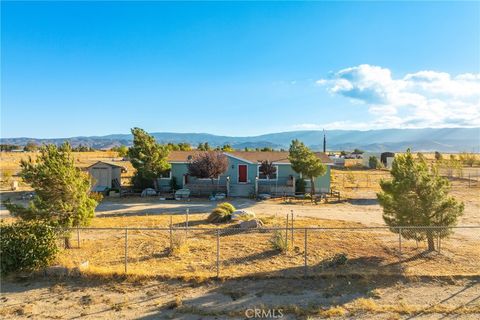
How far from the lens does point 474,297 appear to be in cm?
1052

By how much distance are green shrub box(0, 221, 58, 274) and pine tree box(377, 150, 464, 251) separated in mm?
13522

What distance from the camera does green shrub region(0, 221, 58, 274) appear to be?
1208 cm

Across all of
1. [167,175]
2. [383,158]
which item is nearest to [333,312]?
[167,175]

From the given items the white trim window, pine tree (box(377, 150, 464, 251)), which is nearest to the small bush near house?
pine tree (box(377, 150, 464, 251))

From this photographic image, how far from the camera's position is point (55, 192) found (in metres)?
14.7

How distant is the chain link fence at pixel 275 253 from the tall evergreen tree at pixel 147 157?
1291 cm

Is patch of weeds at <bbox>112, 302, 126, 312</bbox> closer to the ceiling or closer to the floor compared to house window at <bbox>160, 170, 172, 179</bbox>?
closer to the floor

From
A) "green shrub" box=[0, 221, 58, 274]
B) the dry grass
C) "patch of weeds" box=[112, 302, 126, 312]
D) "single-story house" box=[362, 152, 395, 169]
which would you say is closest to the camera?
"patch of weeds" box=[112, 302, 126, 312]

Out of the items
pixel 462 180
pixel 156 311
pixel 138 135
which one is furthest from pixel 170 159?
pixel 462 180

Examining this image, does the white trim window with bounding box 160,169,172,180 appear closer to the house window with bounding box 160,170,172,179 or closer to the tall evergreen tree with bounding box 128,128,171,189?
the house window with bounding box 160,170,172,179

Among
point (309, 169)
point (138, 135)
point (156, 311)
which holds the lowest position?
point (156, 311)

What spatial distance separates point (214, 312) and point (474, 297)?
770cm

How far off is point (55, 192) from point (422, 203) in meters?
15.1

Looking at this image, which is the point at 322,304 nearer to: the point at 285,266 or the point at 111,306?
the point at 285,266
